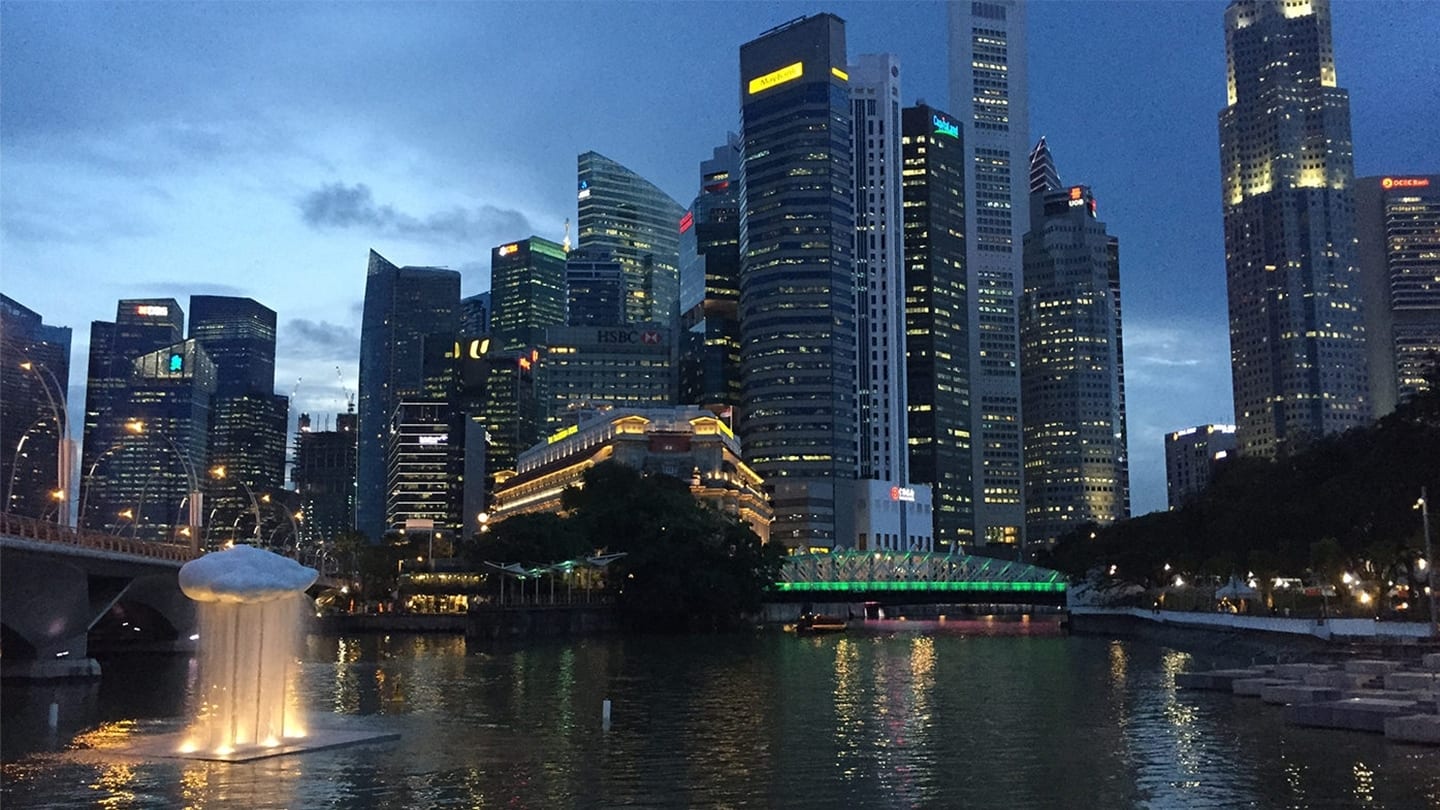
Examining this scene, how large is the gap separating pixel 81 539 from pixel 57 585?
2.76m

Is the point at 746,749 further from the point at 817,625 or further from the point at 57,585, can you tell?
the point at 817,625

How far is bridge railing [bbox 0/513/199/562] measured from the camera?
197 feet

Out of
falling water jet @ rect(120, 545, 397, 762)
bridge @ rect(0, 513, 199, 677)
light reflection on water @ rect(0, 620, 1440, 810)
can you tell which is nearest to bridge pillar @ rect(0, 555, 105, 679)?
bridge @ rect(0, 513, 199, 677)

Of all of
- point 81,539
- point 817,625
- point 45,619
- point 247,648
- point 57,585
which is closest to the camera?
point 247,648

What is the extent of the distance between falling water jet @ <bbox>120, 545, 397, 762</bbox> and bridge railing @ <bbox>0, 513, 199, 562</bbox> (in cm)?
2404

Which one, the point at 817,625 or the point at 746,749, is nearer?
the point at 746,749

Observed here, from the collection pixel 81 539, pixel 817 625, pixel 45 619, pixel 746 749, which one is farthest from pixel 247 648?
pixel 817 625

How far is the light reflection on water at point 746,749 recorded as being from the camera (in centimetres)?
3228

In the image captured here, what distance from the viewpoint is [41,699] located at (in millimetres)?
60688

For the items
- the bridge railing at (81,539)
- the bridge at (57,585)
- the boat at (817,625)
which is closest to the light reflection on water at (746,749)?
the bridge at (57,585)

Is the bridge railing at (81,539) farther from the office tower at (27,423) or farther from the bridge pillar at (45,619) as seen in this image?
the office tower at (27,423)

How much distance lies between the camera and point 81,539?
69.5 m

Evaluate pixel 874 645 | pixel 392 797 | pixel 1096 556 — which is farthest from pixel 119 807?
pixel 1096 556

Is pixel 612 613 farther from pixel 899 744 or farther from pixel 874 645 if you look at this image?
pixel 899 744
